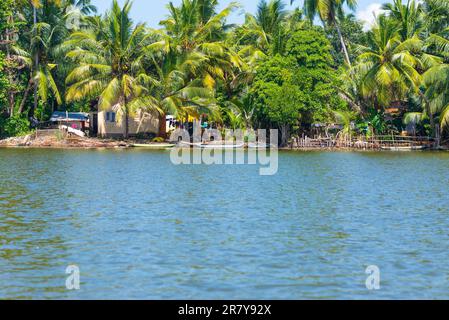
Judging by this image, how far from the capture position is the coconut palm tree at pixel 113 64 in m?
60.7

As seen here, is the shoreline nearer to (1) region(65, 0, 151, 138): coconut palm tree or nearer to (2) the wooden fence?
(2) the wooden fence

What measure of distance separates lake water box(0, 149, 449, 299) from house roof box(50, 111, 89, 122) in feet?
101

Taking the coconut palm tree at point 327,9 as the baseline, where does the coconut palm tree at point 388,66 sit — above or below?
below

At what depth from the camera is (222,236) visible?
730 inches

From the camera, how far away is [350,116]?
6581 cm

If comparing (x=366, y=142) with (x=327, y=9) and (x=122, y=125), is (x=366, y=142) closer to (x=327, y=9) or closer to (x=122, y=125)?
(x=327, y=9)

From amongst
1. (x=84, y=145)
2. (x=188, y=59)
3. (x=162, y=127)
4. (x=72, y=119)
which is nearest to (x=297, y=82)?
(x=188, y=59)

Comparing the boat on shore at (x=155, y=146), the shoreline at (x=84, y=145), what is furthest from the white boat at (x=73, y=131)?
the boat on shore at (x=155, y=146)

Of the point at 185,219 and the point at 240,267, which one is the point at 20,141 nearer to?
the point at 185,219

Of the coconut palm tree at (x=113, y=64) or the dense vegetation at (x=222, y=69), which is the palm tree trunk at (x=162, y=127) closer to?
the dense vegetation at (x=222, y=69)

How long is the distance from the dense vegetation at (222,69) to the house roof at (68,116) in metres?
1.33

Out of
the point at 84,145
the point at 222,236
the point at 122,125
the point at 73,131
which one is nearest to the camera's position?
the point at 222,236

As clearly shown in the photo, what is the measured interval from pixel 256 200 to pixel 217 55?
37.9 metres

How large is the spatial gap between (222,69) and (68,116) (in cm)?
1602
